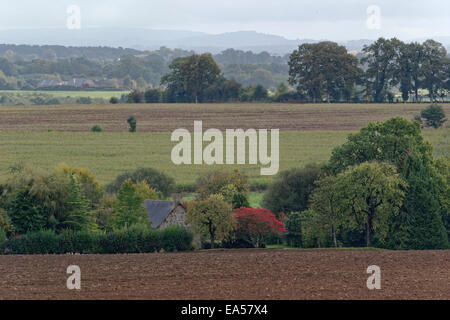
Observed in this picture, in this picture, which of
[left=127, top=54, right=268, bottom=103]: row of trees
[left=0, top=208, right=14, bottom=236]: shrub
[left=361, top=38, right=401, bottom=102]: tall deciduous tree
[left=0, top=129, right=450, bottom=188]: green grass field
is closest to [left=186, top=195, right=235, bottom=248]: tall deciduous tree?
[left=0, top=208, right=14, bottom=236]: shrub

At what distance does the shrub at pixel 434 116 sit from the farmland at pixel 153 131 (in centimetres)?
343

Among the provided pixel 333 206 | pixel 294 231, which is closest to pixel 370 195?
pixel 333 206

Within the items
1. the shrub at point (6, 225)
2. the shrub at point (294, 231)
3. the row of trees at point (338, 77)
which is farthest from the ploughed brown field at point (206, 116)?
the shrub at point (6, 225)

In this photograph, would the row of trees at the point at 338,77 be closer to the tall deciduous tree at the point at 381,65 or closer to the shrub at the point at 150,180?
the tall deciduous tree at the point at 381,65

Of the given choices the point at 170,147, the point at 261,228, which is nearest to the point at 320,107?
the point at 170,147

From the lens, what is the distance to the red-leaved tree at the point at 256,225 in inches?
1529

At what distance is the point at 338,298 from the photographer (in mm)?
21078

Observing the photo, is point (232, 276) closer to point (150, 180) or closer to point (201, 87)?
point (150, 180)

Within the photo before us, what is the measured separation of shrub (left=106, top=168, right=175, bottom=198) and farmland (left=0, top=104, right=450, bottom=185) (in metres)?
4.96

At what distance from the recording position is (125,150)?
7981cm

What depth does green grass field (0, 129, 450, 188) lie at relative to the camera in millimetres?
66312

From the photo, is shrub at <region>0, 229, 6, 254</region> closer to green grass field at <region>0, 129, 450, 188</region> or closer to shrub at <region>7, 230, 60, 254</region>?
shrub at <region>7, 230, 60, 254</region>

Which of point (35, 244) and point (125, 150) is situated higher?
point (35, 244)

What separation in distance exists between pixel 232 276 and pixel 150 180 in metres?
28.1
